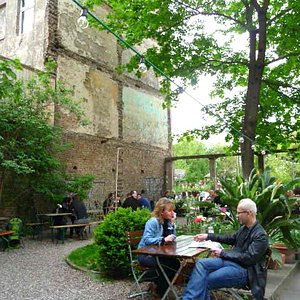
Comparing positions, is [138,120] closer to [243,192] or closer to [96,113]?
[96,113]

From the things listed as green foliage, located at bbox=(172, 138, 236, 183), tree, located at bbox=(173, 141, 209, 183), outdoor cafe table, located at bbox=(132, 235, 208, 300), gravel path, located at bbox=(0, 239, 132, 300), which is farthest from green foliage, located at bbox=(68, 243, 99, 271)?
tree, located at bbox=(173, 141, 209, 183)

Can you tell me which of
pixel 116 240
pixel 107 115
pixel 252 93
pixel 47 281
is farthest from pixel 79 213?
pixel 107 115

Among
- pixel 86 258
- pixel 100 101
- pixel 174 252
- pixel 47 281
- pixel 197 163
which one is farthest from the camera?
pixel 197 163

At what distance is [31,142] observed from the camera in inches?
436

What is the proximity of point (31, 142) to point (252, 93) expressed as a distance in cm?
697

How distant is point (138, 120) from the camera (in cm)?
1931

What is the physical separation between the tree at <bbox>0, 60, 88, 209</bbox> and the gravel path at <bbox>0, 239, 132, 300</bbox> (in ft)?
10.4

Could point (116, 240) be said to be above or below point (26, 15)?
below

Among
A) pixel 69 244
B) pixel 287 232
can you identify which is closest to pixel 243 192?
pixel 287 232

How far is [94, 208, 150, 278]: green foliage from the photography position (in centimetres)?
604

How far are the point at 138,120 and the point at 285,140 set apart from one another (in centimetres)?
847

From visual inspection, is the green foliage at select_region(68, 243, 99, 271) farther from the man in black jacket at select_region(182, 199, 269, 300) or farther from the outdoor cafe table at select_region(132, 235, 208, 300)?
the man in black jacket at select_region(182, 199, 269, 300)

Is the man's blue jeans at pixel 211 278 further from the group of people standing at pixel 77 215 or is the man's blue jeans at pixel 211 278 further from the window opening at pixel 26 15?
the window opening at pixel 26 15

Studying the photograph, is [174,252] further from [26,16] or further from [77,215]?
[26,16]
